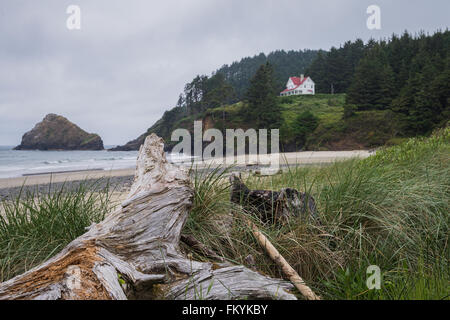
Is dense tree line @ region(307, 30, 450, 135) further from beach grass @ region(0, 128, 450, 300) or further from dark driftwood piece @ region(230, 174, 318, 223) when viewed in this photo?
dark driftwood piece @ region(230, 174, 318, 223)

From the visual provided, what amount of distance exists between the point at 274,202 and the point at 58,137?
8515 centimetres

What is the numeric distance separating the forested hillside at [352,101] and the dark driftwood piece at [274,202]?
1646 centimetres

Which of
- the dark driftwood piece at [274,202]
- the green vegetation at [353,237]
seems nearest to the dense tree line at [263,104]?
the green vegetation at [353,237]

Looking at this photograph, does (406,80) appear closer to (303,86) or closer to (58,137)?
(303,86)

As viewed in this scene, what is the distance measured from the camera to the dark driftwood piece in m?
2.71

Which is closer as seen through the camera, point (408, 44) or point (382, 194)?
point (382, 194)

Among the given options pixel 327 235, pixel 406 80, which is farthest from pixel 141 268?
pixel 406 80

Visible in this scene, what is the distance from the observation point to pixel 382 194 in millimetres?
2896

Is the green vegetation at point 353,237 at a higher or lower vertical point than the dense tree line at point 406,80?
lower

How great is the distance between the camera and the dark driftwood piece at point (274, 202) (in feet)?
8.88

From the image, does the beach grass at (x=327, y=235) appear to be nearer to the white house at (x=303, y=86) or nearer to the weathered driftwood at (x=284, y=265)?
the weathered driftwood at (x=284, y=265)

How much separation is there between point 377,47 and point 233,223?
193ft

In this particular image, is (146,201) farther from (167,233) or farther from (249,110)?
(249,110)
